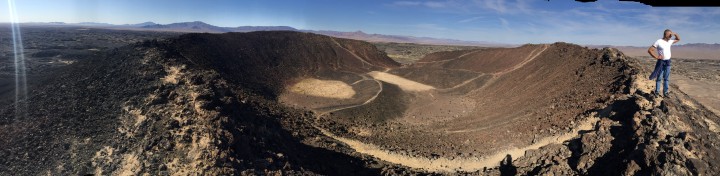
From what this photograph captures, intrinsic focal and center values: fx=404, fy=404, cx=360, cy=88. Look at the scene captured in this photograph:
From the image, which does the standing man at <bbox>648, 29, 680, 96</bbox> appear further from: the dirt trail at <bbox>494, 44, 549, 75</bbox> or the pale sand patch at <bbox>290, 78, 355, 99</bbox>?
the pale sand patch at <bbox>290, 78, 355, 99</bbox>

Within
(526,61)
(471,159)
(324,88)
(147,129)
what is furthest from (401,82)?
(147,129)

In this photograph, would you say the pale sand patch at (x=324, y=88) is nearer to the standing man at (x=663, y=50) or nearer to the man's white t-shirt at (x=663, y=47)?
the standing man at (x=663, y=50)

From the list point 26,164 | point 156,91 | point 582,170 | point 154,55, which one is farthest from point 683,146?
point 154,55

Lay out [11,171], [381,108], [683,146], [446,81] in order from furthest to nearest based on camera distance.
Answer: [446,81] → [381,108] → [683,146] → [11,171]

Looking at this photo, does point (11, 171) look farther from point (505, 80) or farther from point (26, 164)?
point (505, 80)

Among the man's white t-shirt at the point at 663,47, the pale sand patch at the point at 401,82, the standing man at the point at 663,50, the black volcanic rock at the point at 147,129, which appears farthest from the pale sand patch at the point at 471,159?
the pale sand patch at the point at 401,82

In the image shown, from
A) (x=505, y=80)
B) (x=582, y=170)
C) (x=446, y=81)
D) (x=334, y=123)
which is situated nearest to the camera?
(x=582, y=170)
